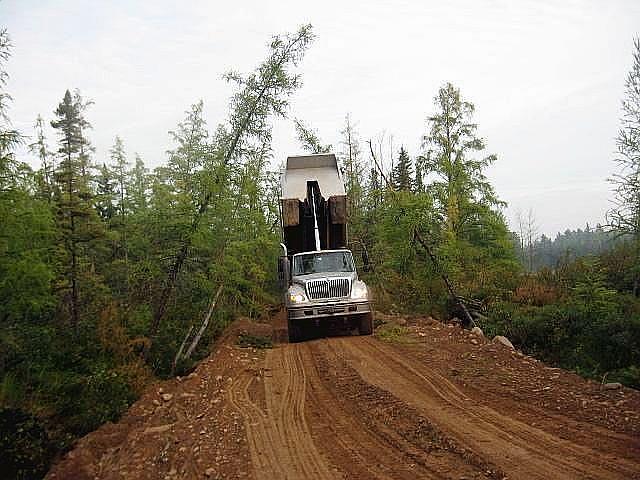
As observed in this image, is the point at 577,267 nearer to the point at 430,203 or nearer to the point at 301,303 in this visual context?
the point at 430,203

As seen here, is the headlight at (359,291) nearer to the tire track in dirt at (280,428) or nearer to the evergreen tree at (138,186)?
the tire track in dirt at (280,428)

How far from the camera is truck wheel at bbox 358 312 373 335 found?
44.0 feet

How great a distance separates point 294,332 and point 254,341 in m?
1.12

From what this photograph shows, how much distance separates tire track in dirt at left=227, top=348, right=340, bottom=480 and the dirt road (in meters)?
0.02

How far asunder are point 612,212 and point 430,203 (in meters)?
6.24

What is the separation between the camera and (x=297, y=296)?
13.1m

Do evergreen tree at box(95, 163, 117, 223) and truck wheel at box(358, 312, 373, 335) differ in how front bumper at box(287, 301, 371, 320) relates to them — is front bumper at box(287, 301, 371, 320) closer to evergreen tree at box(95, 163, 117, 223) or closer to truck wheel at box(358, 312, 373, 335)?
truck wheel at box(358, 312, 373, 335)

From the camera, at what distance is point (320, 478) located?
5227mm

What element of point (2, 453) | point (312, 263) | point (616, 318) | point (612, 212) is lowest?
point (2, 453)

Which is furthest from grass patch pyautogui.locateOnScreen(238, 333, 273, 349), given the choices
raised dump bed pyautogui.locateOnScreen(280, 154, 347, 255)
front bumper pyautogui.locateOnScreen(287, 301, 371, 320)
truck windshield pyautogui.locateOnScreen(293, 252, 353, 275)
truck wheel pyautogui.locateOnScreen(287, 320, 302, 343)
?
raised dump bed pyautogui.locateOnScreen(280, 154, 347, 255)

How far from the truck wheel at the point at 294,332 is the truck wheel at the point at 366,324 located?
160cm

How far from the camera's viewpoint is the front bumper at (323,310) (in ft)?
42.4

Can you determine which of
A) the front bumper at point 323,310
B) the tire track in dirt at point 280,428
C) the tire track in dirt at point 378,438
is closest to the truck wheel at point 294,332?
the front bumper at point 323,310

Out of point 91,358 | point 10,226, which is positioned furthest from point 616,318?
point 10,226
